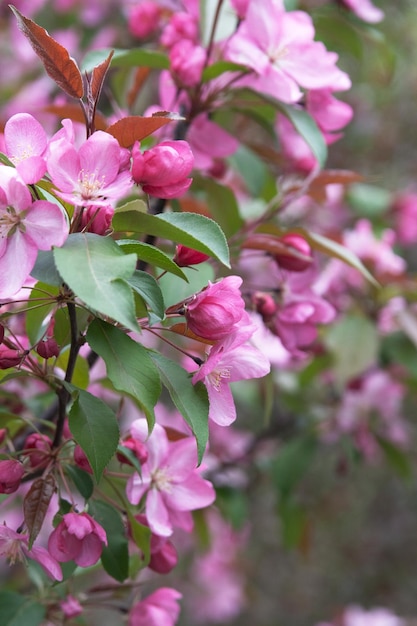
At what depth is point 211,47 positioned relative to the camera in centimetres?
106

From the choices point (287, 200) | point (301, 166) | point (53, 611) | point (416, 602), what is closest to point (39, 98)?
point (301, 166)

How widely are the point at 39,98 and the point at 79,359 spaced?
1.24 meters

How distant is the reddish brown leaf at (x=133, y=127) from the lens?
73cm

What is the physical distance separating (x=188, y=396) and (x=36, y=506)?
0.57 ft

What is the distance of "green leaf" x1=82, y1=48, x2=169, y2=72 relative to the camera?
107 centimetres

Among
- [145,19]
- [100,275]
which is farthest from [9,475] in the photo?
[145,19]

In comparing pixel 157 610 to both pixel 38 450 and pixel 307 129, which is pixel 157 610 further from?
pixel 307 129

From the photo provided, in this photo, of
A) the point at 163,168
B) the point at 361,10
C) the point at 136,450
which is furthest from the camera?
the point at 361,10

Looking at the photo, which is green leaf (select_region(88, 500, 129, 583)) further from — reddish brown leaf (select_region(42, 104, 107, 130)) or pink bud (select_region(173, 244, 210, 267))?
reddish brown leaf (select_region(42, 104, 107, 130))

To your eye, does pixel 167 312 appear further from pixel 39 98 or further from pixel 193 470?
pixel 39 98

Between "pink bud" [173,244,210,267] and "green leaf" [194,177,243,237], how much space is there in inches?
17.2

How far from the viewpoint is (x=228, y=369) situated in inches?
30.1

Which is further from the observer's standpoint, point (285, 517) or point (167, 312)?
point (285, 517)

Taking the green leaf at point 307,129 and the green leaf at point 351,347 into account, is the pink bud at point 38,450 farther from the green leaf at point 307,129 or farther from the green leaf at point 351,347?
the green leaf at point 351,347
